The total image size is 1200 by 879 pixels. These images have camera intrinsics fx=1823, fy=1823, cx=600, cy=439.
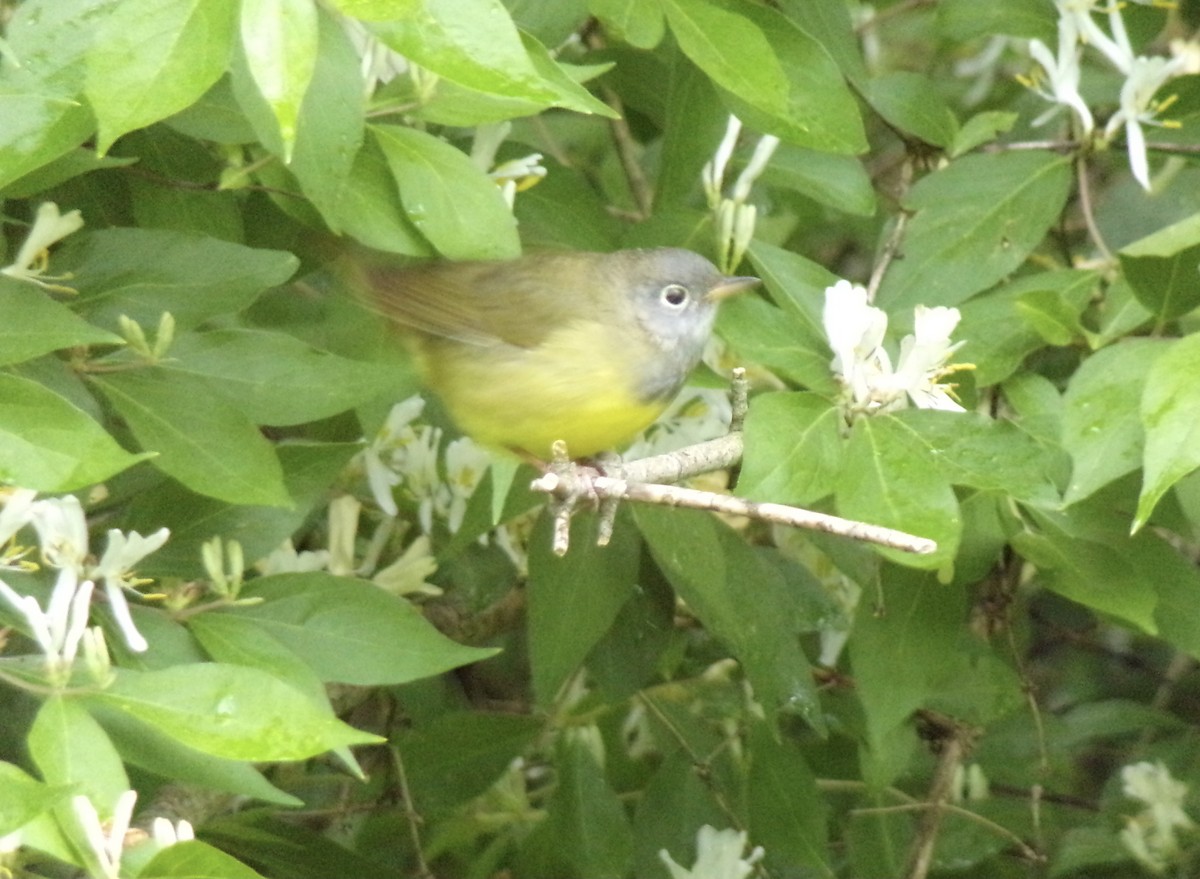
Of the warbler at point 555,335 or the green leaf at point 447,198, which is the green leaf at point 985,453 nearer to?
the warbler at point 555,335

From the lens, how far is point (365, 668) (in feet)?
8.68

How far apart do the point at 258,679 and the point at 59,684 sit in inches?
10.0

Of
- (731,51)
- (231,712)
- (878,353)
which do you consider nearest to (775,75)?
(731,51)

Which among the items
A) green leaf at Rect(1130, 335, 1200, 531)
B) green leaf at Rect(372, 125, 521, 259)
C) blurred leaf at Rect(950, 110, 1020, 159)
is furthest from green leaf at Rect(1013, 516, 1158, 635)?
green leaf at Rect(372, 125, 521, 259)

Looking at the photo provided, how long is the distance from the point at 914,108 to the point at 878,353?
2.82 feet

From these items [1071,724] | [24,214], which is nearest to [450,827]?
[1071,724]

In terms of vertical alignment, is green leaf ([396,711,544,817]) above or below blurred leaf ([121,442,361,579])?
below

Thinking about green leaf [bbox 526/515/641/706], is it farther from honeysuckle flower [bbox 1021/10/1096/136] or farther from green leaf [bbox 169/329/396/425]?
honeysuckle flower [bbox 1021/10/1096/136]

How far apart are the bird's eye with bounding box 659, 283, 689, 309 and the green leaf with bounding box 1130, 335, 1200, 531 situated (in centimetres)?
119

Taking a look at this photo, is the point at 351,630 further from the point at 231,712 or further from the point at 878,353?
the point at 878,353

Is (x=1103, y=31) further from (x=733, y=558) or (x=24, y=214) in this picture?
(x=24, y=214)

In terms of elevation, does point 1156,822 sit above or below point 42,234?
below

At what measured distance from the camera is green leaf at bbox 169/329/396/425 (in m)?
2.69

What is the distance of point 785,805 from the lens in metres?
3.59
